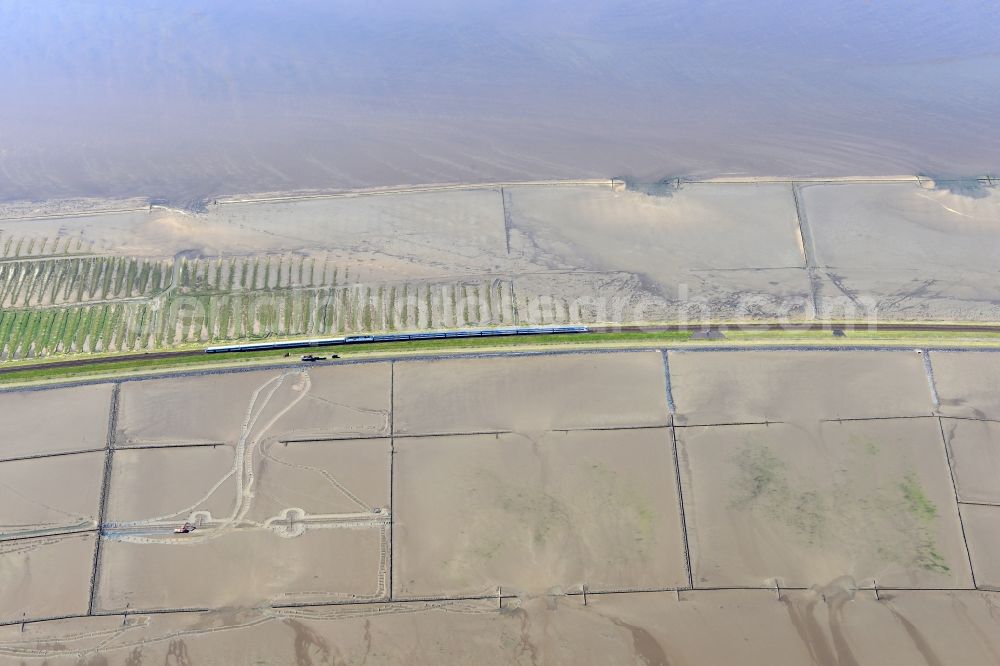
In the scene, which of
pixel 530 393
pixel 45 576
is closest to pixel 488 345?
pixel 530 393

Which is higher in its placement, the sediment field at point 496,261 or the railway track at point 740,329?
the sediment field at point 496,261

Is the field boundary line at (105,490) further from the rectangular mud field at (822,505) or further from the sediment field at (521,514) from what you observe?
the rectangular mud field at (822,505)

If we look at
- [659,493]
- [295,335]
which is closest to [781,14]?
[659,493]

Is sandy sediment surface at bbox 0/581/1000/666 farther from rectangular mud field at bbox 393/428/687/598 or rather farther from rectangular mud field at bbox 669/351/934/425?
rectangular mud field at bbox 669/351/934/425

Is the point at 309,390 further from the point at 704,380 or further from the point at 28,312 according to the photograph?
the point at 704,380

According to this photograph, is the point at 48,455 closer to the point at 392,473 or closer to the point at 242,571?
the point at 242,571

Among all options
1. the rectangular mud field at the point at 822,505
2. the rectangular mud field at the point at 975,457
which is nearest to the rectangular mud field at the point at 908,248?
the rectangular mud field at the point at 975,457
